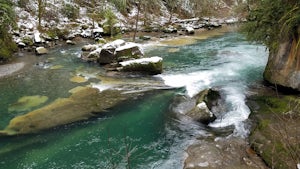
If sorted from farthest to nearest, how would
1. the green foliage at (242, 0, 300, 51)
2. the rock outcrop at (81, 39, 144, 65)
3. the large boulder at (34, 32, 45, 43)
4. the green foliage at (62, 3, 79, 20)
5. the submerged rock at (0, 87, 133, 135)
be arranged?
1. the green foliage at (62, 3, 79, 20)
2. the large boulder at (34, 32, 45, 43)
3. the rock outcrop at (81, 39, 144, 65)
4. the green foliage at (242, 0, 300, 51)
5. the submerged rock at (0, 87, 133, 135)

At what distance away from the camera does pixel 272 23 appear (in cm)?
1738

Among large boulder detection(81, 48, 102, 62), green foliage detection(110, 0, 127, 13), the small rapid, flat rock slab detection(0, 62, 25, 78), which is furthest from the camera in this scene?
green foliage detection(110, 0, 127, 13)

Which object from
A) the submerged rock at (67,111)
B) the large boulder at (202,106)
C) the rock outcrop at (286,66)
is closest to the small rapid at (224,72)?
the large boulder at (202,106)

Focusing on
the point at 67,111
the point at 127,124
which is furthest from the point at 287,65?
the point at 67,111

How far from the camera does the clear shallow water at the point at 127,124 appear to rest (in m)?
11.2

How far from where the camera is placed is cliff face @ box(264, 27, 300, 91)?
15602mm

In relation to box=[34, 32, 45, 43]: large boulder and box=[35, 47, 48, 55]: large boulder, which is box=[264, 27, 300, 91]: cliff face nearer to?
box=[35, 47, 48, 55]: large boulder

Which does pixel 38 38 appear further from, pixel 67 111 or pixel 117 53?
pixel 67 111

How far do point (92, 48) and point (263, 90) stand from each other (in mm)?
17989

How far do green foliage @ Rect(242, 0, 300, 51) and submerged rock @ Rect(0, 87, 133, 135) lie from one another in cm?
886

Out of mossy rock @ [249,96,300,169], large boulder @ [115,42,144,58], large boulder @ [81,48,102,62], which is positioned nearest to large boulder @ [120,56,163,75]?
large boulder @ [115,42,144,58]

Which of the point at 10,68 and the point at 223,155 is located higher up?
the point at 223,155

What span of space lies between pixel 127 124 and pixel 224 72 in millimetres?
11035

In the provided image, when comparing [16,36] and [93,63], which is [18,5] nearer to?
[16,36]
